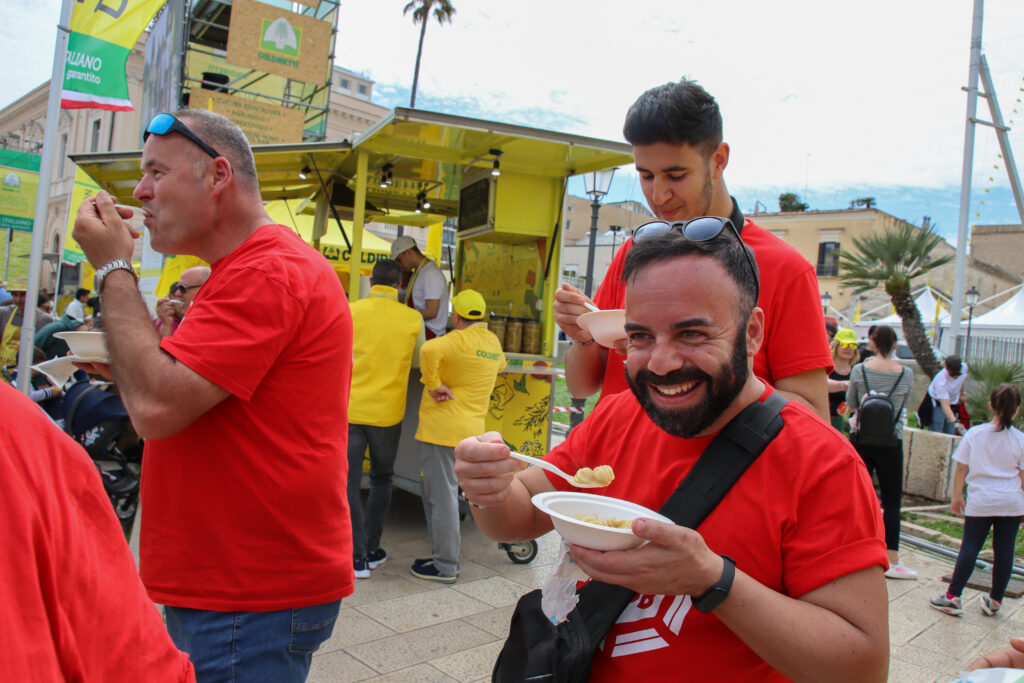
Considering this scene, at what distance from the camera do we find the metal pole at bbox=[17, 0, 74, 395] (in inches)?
163

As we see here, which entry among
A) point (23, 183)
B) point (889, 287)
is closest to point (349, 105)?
point (23, 183)

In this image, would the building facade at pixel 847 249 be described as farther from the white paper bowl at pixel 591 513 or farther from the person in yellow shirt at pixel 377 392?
the white paper bowl at pixel 591 513

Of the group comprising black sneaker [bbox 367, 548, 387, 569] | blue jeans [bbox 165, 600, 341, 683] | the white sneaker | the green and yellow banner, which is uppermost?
the green and yellow banner

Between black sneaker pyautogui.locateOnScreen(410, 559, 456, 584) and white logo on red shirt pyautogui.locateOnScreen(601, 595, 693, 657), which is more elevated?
white logo on red shirt pyautogui.locateOnScreen(601, 595, 693, 657)

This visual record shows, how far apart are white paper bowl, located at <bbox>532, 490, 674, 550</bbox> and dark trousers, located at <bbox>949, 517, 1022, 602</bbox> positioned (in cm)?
560

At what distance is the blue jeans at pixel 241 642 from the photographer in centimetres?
186

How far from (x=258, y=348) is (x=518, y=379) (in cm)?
492

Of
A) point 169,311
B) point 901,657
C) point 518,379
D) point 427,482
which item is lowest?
point 901,657

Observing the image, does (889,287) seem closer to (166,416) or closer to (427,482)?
(427,482)

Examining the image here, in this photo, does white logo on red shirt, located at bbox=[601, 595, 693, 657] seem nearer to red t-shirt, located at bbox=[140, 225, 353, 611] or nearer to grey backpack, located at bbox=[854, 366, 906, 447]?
red t-shirt, located at bbox=[140, 225, 353, 611]

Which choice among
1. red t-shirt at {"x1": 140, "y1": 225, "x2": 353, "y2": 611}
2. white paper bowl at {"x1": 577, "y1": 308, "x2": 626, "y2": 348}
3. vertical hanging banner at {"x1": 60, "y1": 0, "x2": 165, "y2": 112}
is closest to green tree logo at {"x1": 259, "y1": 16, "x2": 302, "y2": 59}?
vertical hanging banner at {"x1": 60, "y1": 0, "x2": 165, "y2": 112}

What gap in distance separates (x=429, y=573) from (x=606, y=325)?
414 centimetres

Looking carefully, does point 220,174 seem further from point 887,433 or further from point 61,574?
point 887,433

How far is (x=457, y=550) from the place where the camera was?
548cm
